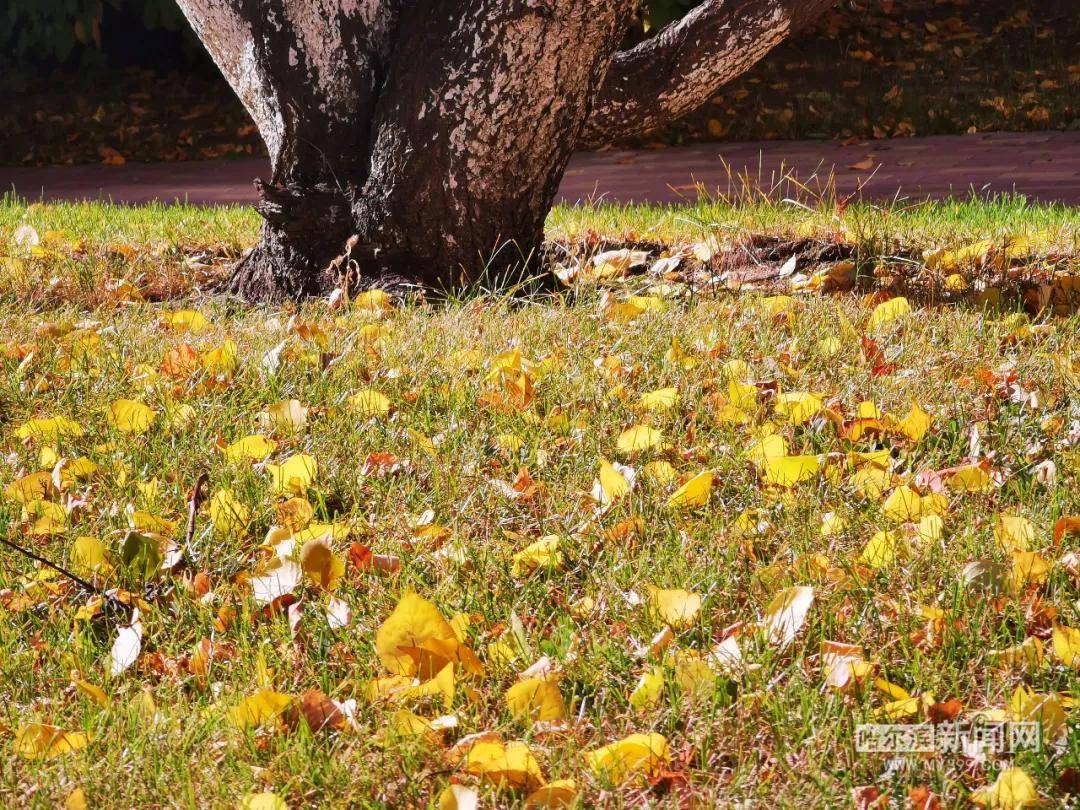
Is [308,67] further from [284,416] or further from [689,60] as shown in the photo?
[284,416]

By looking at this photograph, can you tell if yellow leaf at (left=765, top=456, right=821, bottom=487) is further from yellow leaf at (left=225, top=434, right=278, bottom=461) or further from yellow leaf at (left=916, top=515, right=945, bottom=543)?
yellow leaf at (left=225, top=434, right=278, bottom=461)

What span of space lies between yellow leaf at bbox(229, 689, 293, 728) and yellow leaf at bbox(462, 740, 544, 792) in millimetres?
297

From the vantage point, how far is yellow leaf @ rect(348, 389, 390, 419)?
8.68ft

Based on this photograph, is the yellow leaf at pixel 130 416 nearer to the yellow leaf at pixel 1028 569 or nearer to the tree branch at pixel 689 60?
the yellow leaf at pixel 1028 569

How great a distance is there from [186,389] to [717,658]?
169 centimetres

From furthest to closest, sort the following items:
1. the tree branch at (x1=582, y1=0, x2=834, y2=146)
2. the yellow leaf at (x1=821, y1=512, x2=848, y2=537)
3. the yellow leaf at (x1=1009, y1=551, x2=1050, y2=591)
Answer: the tree branch at (x1=582, y1=0, x2=834, y2=146), the yellow leaf at (x1=821, y1=512, x2=848, y2=537), the yellow leaf at (x1=1009, y1=551, x2=1050, y2=591)

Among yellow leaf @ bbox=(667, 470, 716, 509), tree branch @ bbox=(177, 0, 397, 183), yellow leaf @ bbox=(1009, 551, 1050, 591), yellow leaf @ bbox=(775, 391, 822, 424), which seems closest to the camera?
yellow leaf @ bbox=(1009, 551, 1050, 591)

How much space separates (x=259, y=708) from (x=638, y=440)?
111cm

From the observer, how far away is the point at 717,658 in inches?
64.5

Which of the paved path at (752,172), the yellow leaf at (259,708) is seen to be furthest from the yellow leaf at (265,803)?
the paved path at (752,172)

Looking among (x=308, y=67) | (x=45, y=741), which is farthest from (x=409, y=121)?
(x=45, y=741)

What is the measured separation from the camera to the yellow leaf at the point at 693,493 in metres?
2.12

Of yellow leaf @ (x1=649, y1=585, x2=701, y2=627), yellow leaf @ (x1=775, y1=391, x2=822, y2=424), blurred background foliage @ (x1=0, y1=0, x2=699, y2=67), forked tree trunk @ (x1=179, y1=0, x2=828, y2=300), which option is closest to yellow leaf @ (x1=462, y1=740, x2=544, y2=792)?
yellow leaf @ (x1=649, y1=585, x2=701, y2=627)

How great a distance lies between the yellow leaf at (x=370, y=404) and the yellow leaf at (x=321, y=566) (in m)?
0.75
